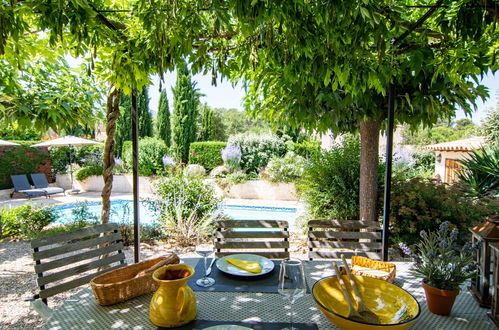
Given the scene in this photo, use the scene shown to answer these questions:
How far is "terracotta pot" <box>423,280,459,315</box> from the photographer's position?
4.34ft

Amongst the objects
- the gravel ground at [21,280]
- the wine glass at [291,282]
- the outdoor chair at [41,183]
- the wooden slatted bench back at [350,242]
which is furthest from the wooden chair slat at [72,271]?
the outdoor chair at [41,183]

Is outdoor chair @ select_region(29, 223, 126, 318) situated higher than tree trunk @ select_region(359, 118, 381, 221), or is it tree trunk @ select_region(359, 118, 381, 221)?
tree trunk @ select_region(359, 118, 381, 221)

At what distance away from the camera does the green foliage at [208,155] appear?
42.5 ft

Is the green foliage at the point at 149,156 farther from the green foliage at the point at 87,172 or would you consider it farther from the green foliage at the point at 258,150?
the green foliage at the point at 258,150

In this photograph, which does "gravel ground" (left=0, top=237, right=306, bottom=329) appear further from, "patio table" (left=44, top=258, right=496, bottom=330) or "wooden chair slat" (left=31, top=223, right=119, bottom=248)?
"patio table" (left=44, top=258, right=496, bottom=330)

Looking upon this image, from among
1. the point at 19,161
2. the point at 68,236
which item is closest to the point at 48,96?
the point at 68,236

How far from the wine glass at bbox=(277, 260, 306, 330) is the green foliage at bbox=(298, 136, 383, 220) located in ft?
11.0

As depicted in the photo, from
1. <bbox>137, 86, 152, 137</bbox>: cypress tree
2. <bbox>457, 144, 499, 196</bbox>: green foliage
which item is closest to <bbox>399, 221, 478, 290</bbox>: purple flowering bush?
<bbox>457, 144, 499, 196</bbox>: green foliage

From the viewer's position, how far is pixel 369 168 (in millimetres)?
3877

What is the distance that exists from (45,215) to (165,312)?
552 cm

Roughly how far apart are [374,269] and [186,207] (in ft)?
13.8

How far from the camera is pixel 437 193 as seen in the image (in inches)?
167

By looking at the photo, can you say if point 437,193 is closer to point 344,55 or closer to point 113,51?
point 344,55

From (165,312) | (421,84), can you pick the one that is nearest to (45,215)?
(165,312)
